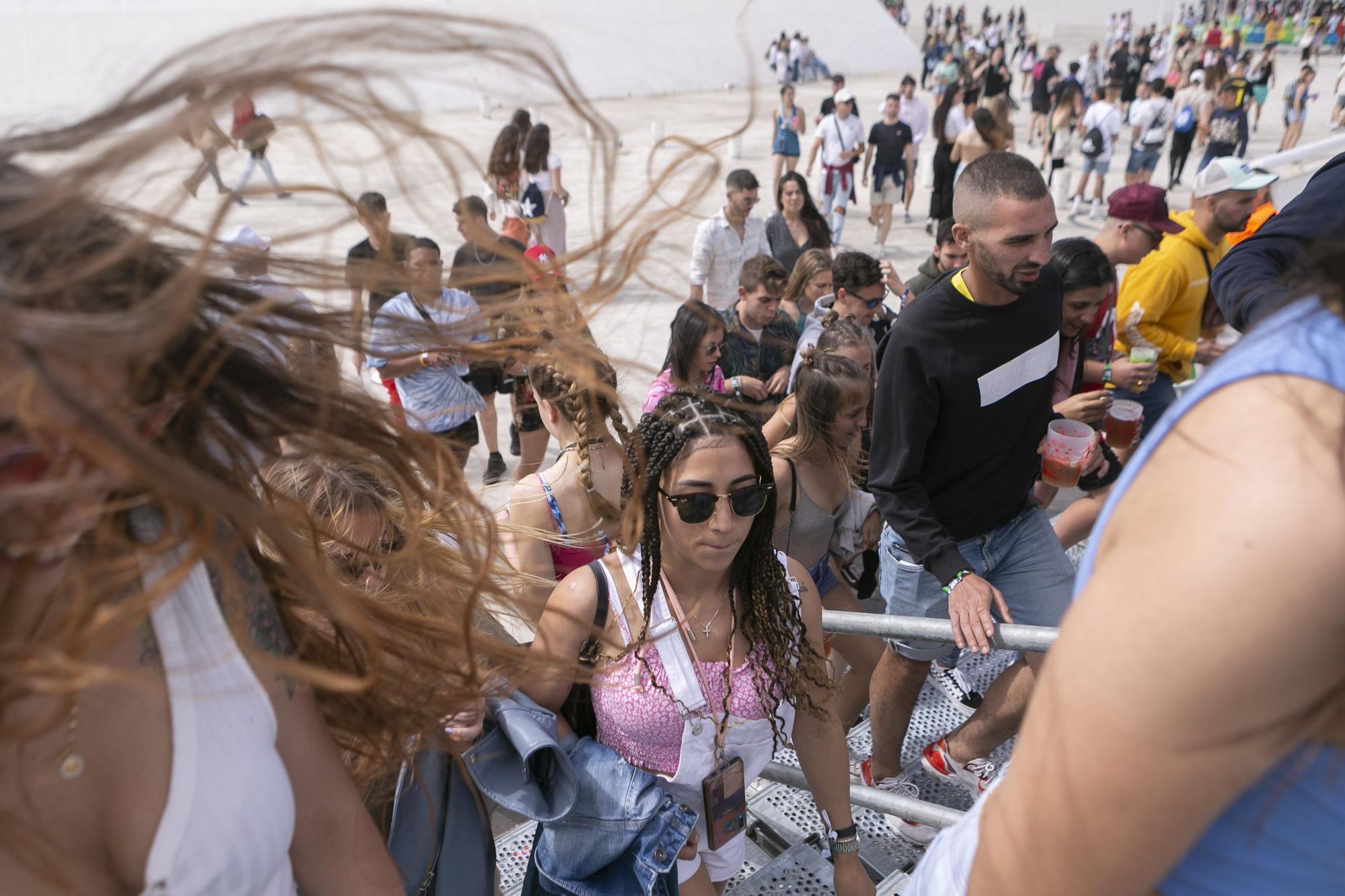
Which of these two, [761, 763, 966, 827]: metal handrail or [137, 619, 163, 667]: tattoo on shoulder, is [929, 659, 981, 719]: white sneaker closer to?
[761, 763, 966, 827]: metal handrail

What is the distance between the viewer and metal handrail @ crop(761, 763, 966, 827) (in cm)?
237

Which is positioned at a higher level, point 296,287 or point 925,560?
point 296,287

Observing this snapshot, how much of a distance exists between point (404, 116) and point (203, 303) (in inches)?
11.6

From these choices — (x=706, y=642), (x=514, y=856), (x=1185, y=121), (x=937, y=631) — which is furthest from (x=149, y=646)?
(x=1185, y=121)

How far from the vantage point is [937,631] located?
213cm

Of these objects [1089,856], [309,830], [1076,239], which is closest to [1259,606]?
[1089,856]

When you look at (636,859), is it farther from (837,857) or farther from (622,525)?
(622,525)

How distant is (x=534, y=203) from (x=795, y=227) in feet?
7.11

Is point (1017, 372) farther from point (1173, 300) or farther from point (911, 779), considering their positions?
point (1173, 300)

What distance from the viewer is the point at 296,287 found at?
40.5 inches

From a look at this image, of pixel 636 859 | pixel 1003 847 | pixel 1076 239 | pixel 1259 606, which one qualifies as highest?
pixel 1259 606

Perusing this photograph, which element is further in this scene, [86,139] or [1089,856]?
[86,139]

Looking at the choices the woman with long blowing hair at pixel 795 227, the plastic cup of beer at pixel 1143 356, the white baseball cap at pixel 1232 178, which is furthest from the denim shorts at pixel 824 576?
the woman with long blowing hair at pixel 795 227

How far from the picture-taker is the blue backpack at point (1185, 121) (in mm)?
13453
